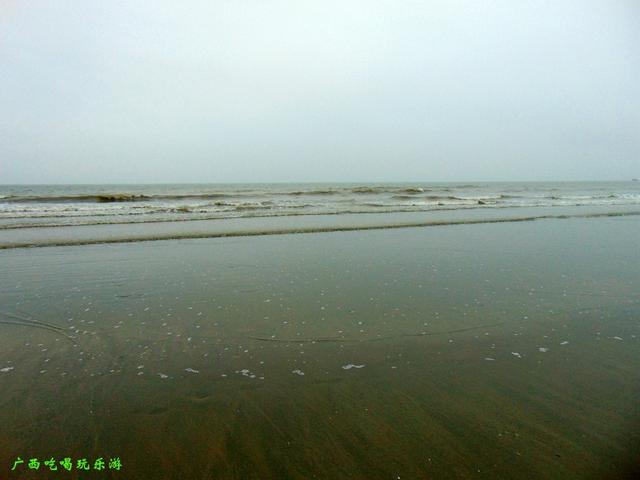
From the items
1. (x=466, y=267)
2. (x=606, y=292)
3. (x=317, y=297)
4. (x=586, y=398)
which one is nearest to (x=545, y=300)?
(x=606, y=292)

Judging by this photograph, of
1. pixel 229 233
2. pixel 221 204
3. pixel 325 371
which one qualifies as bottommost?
pixel 325 371

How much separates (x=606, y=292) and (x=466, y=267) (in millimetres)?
2848

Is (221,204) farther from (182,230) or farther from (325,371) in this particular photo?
(325,371)

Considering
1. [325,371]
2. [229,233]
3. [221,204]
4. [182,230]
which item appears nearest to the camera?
[325,371]

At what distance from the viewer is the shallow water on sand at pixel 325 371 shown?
2.96 m

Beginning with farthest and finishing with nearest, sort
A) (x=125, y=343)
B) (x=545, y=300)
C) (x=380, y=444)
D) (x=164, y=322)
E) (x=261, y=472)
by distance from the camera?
(x=545, y=300) → (x=164, y=322) → (x=125, y=343) → (x=380, y=444) → (x=261, y=472)

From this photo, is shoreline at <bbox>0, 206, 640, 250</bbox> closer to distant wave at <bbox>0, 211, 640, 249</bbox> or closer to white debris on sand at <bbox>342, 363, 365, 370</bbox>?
distant wave at <bbox>0, 211, 640, 249</bbox>

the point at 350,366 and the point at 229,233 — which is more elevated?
the point at 229,233

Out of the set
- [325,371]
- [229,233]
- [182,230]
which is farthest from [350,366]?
[182,230]

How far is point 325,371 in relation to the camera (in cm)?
425

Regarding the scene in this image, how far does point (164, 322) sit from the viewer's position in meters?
5.82

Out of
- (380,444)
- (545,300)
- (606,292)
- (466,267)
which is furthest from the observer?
(466,267)

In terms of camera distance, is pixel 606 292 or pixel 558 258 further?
pixel 558 258

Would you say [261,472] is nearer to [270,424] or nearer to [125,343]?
[270,424]
